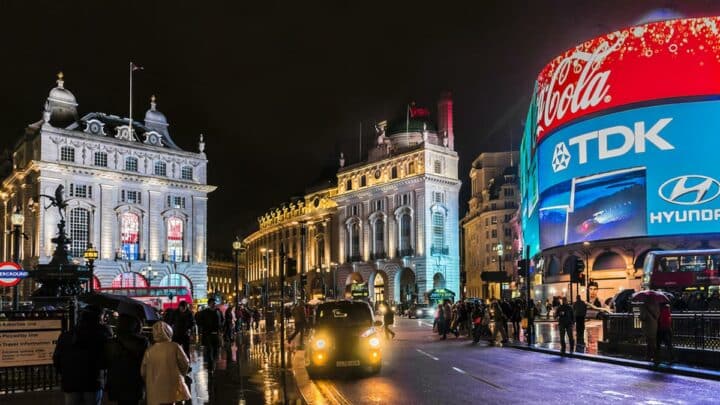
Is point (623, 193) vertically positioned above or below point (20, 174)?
below

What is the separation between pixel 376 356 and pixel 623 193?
45.9 meters

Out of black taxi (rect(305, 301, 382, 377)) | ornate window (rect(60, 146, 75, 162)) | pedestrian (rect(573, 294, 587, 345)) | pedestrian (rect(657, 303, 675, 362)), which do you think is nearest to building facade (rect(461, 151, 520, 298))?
ornate window (rect(60, 146, 75, 162))

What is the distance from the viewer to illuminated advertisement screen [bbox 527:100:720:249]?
56.9m

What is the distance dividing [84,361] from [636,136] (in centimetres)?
5710

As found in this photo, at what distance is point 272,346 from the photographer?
32.5m

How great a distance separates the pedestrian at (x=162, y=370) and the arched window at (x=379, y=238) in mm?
95657

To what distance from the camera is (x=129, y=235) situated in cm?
8694

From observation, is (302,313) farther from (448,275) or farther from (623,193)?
(448,275)

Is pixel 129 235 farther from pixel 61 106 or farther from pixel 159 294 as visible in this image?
pixel 159 294

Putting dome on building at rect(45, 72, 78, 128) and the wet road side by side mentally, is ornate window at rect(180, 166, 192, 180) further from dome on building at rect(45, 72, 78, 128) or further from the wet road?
the wet road

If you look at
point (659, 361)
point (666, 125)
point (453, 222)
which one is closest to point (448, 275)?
point (453, 222)

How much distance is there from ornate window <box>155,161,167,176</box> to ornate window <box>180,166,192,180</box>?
7.96ft

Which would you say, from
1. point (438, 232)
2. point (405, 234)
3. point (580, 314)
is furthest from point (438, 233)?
point (580, 314)

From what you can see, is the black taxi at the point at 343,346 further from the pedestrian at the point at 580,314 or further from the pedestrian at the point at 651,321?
the pedestrian at the point at 580,314
